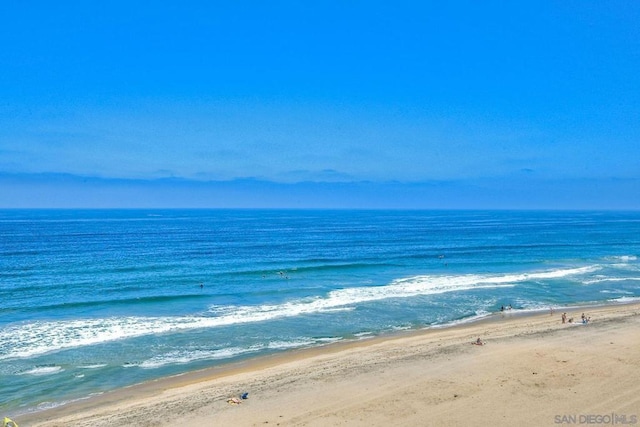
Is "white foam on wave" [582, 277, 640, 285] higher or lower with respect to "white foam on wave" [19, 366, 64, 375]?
higher

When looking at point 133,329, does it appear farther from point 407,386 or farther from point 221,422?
point 407,386

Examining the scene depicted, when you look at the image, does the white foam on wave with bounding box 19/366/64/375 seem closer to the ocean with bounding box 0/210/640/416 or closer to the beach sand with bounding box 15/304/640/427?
the ocean with bounding box 0/210/640/416

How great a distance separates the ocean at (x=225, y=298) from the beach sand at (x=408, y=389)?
270 centimetres

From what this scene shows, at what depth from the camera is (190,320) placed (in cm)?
2991

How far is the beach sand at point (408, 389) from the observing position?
15306mm

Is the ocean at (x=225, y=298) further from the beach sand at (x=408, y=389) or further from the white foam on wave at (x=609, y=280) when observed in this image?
the beach sand at (x=408, y=389)

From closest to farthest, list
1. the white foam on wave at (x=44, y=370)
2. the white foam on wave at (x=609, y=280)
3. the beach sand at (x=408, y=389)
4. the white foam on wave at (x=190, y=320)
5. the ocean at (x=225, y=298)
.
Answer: the beach sand at (x=408, y=389)
the white foam on wave at (x=44, y=370)
the ocean at (x=225, y=298)
the white foam on wave at (x=190, y=320)
the white foam on wave at (x=609, y=280)

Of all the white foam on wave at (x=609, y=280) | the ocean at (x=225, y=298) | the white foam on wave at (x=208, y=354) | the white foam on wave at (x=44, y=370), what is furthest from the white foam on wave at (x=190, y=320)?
the white foam on wave at (x=609, y=280)

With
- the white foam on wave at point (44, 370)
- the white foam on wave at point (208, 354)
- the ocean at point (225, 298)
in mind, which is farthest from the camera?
the ocean at point (225, 298)

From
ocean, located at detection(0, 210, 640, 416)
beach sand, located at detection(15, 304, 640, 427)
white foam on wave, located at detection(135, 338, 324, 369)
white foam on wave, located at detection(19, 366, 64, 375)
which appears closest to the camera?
beach sand, located at detection(15, 304, 640, 427)

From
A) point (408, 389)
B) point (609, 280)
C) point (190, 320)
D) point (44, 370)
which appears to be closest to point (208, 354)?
point (190, 320)

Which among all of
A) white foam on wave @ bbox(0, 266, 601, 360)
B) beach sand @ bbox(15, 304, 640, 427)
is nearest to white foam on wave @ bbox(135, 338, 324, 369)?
beach sand @ bbox(15, 304, 640, 427)

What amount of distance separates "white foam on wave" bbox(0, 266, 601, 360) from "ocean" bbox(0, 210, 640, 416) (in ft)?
0.34

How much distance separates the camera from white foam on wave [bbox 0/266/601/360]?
24938mm
